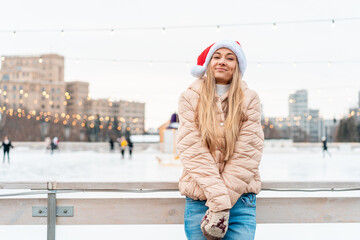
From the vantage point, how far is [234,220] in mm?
1921

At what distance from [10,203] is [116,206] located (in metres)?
0.62

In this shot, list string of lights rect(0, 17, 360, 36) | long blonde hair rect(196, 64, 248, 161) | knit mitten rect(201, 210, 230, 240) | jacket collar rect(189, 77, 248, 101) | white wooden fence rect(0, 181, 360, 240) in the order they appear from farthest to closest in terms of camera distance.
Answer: string of lights rect(0, 17, 360, 36) → white wooden fence rect(0, 181, 360, 240) → jacket collar rect(189, 77, 248, 101) → long blonde hair rect(196, 64, 248, 161) → knit mitten rect(201, 210, 230, 240)

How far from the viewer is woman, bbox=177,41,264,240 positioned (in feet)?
5.93

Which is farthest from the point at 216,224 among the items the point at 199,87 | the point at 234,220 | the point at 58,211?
the point at 58,211

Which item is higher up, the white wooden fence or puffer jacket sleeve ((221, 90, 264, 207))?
puffer jacket sleeve ((221, 90, 264, 207))

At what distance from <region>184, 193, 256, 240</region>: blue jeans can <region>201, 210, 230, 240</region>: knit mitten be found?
121mm

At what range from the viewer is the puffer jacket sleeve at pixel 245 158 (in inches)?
72.6

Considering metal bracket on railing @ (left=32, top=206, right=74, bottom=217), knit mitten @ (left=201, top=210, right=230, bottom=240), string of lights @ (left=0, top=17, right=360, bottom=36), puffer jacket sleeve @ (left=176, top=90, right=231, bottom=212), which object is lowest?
metal bracket on railing @ (left=32, top=206, right=74, bottom=217)

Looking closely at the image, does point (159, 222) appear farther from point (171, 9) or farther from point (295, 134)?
point (295, 134)

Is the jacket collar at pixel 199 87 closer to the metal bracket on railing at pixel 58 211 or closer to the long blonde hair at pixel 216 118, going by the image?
the long blonde hair at pixel 216 118

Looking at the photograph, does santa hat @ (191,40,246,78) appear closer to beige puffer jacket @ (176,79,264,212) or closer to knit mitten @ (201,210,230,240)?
beige puffer jacket @ (176,79,264,212)

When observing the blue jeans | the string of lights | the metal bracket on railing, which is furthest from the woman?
the string of lights

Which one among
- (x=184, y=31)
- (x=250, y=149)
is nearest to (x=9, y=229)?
(x=250, y=149)

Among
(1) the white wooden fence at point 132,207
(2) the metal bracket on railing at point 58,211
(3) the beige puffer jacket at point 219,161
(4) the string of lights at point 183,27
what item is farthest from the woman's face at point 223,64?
(4) the string of lights at point 183,27
